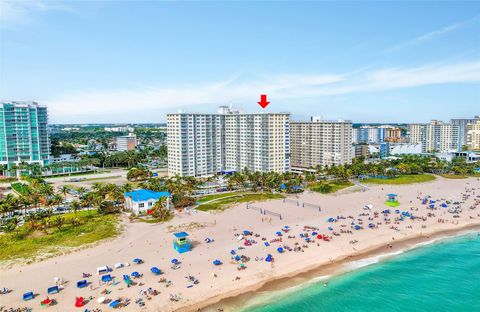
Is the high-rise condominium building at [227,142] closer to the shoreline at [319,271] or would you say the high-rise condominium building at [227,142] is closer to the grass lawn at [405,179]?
the grass lawn at [405,179]

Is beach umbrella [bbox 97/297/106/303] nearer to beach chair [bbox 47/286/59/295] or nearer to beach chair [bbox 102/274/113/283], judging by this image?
beach chair [bbox 102/274/113/283]

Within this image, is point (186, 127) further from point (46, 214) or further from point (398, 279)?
point (398, 279)

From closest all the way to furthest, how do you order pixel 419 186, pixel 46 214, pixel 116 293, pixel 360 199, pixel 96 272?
pixel 116 293 < pixel 96 272 < pixel 46 214 < pixel 360 199 < pixel 419 186

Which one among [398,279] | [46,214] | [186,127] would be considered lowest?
[398,279]

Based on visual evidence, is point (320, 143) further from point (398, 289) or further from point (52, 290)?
point (52, 290)

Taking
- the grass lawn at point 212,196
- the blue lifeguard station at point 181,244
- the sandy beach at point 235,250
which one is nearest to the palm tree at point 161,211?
the sandy beach at point 235,250

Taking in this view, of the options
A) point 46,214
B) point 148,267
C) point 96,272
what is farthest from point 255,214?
point 46,214
